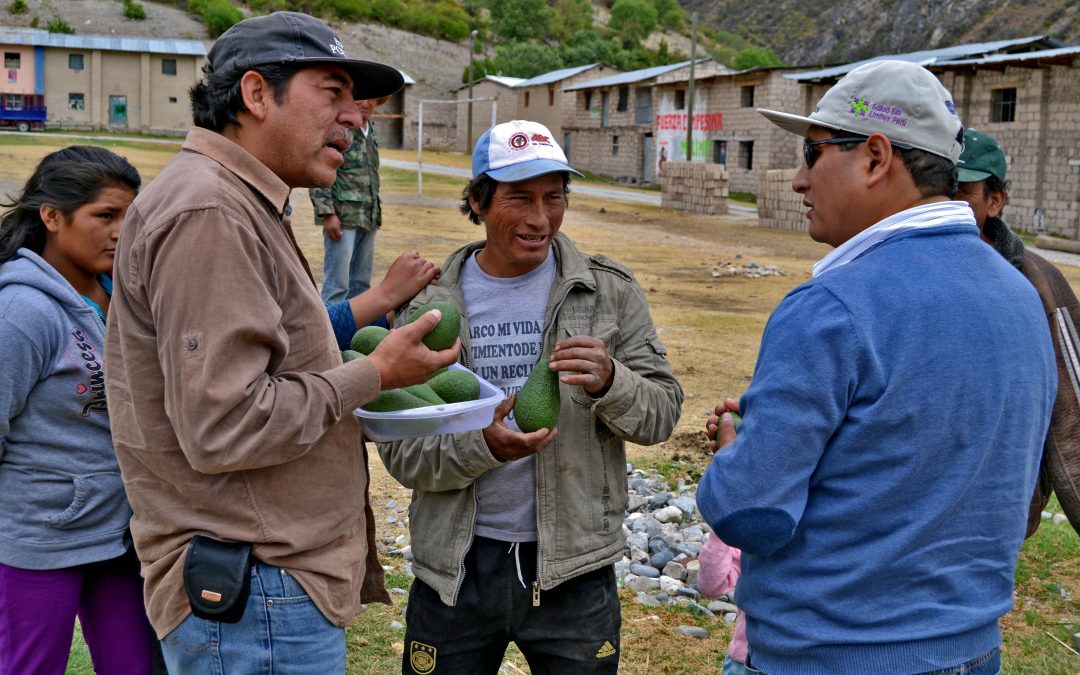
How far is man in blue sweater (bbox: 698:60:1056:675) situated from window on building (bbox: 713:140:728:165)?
40.4 meters

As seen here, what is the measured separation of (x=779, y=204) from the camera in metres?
26.3

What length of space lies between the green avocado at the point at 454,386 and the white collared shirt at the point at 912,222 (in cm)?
106

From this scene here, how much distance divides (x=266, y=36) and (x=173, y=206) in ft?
1.49

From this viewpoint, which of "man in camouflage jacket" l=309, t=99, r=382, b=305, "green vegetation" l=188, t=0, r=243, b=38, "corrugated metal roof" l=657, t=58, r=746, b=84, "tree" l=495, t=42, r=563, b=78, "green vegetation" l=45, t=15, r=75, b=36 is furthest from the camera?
"green vegetation" l=188, t=0, r=243, b=38

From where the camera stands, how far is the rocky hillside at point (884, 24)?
68.8m

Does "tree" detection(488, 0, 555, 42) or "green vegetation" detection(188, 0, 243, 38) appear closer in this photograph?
"green vegetation" detection(188, 0, 243, 38)

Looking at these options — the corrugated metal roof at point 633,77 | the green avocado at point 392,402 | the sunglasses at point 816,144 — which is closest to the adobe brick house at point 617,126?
the corrugated metal roof at point 633,77

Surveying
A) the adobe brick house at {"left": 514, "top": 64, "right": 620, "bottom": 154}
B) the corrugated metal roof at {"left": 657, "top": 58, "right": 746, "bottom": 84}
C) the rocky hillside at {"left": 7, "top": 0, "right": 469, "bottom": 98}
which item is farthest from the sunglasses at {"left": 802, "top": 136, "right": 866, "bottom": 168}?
the rocky hillside at {"left": 7, "top": 0, "right": 469, "bottom": 98}

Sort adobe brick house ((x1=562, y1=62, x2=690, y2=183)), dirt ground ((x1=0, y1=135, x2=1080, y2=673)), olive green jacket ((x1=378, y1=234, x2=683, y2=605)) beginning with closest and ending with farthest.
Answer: olive green jacket ((x1=378, y1=234, x2=683, y2=605))
dirt ground ((x1=0, y1=135, x2=1080, y2=673))
adobe brick house ((x1=562, y1=62, x2=690, y2=183))

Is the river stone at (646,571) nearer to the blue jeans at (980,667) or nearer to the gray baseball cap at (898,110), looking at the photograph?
the blue jeans at (980,667)

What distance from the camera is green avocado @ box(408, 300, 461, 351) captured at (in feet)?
8.68

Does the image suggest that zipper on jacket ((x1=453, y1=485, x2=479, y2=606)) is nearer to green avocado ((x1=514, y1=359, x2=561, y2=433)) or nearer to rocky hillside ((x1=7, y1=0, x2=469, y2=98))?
green avocado ((x1=514, y1=359, x2=561, y2=433))

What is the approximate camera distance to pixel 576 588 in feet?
9.52

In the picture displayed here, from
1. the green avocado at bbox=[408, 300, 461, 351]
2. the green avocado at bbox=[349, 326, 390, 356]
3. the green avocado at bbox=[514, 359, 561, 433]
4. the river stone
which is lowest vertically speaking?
the river stone
